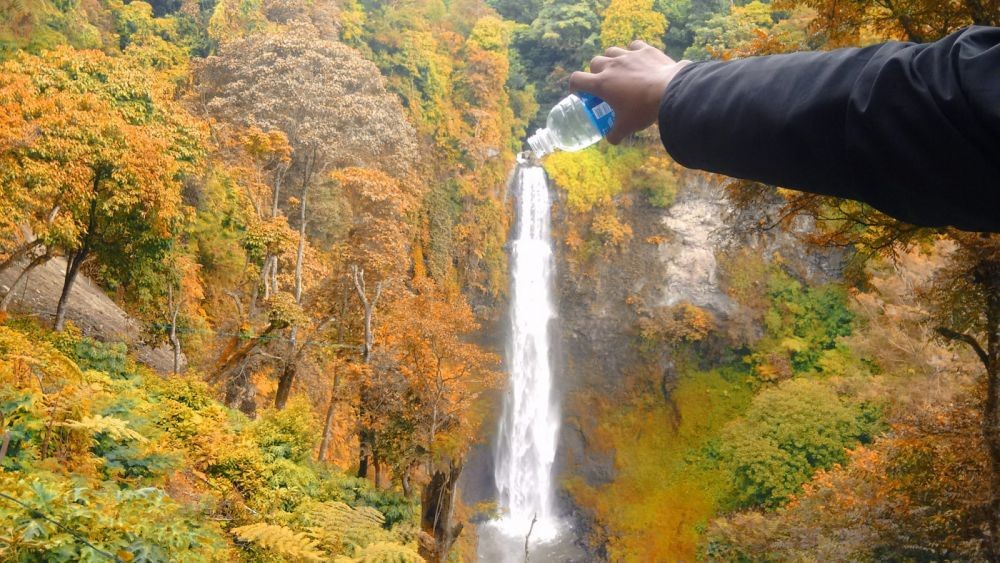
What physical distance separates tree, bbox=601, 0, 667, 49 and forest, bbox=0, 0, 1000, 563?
108 mm

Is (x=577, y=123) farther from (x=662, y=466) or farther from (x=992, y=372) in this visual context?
(x=662, y=466)

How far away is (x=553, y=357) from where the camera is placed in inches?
851

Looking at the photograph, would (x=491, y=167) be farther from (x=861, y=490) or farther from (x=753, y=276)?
(x=861, y=490)

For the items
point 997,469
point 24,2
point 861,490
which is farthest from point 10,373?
point 24,2

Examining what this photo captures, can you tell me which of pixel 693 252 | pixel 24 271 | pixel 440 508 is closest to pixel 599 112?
pixel 440 508

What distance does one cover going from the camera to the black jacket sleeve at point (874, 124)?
0.62 metres

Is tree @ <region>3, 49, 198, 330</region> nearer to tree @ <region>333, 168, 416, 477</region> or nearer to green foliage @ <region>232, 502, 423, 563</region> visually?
tree @ <region>333, 168, 416, 477</region>

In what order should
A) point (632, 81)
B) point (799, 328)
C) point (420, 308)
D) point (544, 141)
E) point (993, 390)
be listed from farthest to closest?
point (799, 328)
point (420, 308)
point (993, 390)
point (544, 141)
point (632, 81)

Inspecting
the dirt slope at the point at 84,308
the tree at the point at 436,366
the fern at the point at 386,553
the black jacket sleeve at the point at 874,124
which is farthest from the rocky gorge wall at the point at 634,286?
the black jacket sleeve at the point at 874,124

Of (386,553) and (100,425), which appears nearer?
(100,425)

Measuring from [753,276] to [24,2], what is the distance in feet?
67.7

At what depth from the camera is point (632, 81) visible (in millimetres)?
1004

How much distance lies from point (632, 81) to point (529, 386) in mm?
20257

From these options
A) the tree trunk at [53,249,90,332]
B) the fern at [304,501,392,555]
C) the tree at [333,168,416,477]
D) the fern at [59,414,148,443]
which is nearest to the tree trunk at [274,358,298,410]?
the tree at [333,168,416,477]
